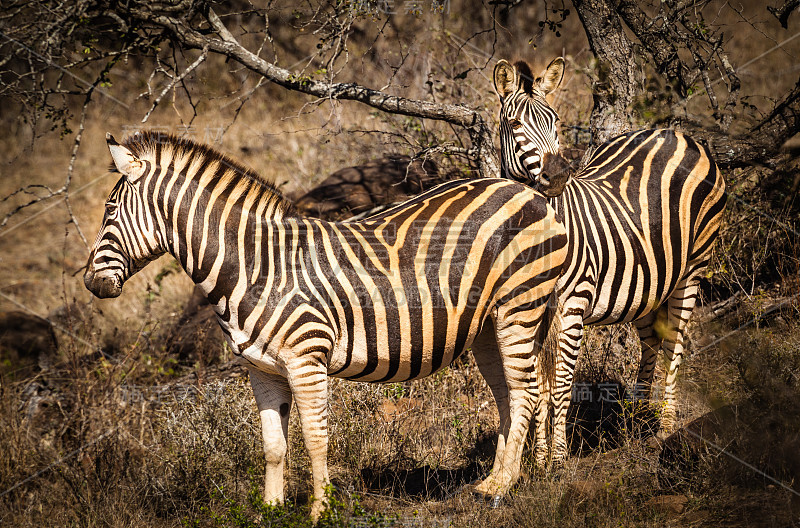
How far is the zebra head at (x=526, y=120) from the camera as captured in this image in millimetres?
5043

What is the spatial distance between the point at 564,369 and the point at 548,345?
23 centimetres

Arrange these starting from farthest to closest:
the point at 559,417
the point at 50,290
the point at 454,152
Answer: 1. the point at 50,290
2. the point at 454,152
3. the point at 559,417

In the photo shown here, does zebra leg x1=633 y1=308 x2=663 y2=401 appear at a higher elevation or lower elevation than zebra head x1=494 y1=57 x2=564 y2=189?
lower

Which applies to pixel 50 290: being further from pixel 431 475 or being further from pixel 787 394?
pixel 787 394

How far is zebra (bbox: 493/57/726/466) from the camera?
16.2 feet

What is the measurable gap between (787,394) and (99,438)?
A: 5.33 m

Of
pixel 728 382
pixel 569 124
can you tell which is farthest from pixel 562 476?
pixel 569 124

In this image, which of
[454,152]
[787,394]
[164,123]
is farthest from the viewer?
[164,123]

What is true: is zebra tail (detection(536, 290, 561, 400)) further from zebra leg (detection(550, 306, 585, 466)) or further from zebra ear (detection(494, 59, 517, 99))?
zebra ear (detection(494, 59, 517, 99))

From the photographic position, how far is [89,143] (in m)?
14.7

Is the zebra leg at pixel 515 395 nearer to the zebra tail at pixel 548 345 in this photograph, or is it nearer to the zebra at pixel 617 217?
the zebra tail at pixel 548 345

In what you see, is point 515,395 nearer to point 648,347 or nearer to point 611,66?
point 648,347

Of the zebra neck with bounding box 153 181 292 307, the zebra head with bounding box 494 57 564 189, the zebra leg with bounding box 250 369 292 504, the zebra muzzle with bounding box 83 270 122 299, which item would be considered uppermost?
the zebra head with bounding box 494 57 564 189

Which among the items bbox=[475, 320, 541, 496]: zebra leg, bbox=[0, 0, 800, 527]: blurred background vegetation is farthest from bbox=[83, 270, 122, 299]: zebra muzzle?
bbox=[475, 320, 541, 496]: zebra leg
